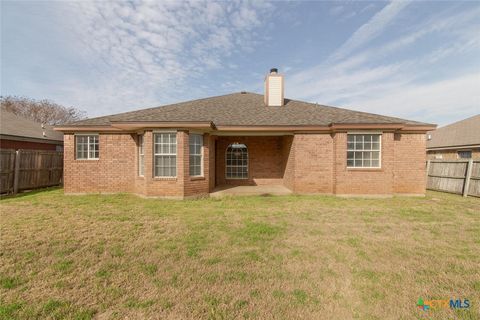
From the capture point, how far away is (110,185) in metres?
10.1

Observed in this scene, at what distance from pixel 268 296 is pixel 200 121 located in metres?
7.27

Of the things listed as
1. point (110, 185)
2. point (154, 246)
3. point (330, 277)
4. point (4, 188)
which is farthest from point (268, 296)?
point (4, 188)

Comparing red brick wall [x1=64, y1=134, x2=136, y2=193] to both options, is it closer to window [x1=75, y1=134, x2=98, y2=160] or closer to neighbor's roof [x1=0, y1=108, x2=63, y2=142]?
window [x1=75, y1=134, x2=98, y2=160]

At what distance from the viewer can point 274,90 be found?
1334 cm

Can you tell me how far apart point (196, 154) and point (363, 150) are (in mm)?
7981

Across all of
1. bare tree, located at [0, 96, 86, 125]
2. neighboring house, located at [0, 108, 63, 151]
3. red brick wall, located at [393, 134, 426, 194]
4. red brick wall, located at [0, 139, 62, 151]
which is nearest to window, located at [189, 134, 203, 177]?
red brick wall, located at [393, 134, 426, 194]

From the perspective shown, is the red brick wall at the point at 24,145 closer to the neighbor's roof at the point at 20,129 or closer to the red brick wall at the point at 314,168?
the neighbor's roof at the point at 20,129

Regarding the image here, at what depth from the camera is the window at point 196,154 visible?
9.24 m

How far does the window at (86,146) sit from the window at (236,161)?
23.5 feet

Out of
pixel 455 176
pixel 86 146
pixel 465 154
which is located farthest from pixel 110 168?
pixel 465 154

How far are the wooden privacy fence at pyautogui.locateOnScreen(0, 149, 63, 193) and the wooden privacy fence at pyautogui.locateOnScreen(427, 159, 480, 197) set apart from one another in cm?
2271

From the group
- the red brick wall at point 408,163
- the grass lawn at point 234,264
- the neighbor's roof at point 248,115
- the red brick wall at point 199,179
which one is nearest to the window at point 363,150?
the neighbor's roof at point 248,115

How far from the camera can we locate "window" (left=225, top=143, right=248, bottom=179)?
12.9 m

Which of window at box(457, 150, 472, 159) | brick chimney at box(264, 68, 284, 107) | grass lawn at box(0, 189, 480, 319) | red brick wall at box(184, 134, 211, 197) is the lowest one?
Answer: grass lawn at box(0, 189, 480, 319)
